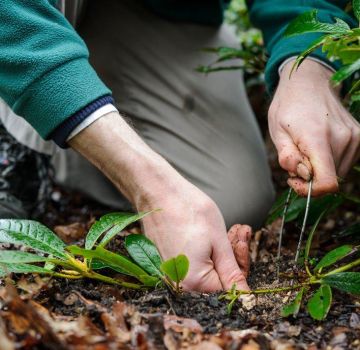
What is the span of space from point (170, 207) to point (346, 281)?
40cm

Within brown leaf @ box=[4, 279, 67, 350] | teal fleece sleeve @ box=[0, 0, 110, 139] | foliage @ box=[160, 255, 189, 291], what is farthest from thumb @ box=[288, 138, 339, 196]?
brown leaf @ box=[4, 279, 67, 350]

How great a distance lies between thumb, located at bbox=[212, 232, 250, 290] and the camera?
119 cm

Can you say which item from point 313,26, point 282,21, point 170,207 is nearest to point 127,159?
point 170,207

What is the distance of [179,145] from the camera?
2090 mm

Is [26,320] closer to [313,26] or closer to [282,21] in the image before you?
[313,26]

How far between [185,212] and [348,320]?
15.5 inches

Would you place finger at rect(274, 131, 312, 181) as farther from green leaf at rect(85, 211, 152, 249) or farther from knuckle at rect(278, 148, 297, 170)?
green leaf at rect(85, 211, 152, 249)

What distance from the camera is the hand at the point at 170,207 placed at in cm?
118

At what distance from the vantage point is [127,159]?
1278 millimetres

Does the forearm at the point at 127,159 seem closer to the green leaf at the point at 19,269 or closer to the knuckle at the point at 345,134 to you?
the green leaf at the point at 19,269

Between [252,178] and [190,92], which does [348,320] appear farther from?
[190,92]

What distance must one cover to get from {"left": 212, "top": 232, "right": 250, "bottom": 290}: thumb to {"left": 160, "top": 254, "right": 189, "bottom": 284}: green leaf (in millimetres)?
184

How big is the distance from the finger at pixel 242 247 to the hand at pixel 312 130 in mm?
160

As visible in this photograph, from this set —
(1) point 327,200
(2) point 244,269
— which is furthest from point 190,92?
(2) point 244,269
